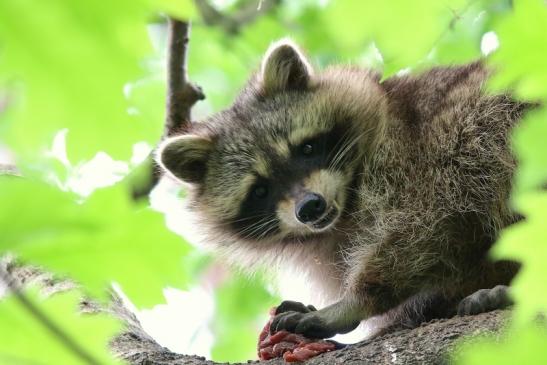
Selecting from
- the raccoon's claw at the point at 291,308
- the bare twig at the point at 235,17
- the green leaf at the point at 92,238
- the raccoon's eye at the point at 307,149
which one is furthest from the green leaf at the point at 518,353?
the bare twig at the point at 235,17

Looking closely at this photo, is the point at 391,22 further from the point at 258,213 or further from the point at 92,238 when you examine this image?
the point at 258,213

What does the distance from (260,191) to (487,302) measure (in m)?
1.79

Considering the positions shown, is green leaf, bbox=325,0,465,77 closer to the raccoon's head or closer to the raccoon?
the raccoon

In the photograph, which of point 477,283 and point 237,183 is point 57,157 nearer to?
point 237,183

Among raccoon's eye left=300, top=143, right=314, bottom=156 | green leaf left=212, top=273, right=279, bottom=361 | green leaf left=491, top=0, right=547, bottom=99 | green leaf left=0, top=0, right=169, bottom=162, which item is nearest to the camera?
green leaf left=0, top=0, right=169, bottom=162

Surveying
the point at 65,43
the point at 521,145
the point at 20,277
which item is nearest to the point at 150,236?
the point at 65,43

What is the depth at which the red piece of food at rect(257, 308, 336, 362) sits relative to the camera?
131 inches

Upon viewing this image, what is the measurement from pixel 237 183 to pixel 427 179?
1256 mm

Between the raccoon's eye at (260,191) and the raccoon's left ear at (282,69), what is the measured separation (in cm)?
65

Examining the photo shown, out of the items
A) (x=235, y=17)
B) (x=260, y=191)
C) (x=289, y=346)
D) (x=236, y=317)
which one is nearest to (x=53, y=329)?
(x=289, y=346)

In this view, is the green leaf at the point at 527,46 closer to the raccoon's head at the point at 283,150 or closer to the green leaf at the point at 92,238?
the green leaf at the point at 92,238

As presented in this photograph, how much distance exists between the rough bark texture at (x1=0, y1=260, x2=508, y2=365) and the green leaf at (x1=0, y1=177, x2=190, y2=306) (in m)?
1.13

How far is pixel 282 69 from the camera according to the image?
5031 mm

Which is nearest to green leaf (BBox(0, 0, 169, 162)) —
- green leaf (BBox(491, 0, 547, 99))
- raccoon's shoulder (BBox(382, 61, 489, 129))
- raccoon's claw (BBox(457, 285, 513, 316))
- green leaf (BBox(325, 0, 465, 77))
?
green leaf (BBox(325, 0, 465, 77))
